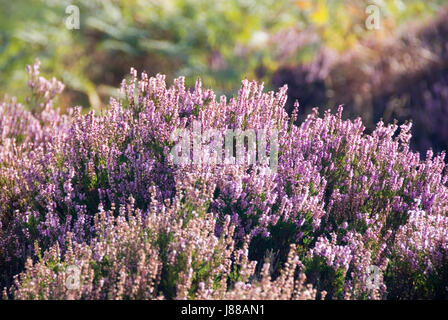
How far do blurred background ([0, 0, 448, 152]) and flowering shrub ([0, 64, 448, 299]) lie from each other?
202cm

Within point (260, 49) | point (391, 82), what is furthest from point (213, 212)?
point (260, 49)

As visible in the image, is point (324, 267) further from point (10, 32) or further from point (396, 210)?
point (10, 32)

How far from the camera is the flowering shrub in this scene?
236 centimetres

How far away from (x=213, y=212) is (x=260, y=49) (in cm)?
430

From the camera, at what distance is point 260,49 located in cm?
673

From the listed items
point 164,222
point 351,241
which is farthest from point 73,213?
point 351,241

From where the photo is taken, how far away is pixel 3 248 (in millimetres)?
2787

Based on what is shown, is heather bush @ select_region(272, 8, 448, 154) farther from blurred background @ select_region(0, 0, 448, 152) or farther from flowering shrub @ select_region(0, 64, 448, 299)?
flowering shrub @ select_region(0, 64, 448, 299)

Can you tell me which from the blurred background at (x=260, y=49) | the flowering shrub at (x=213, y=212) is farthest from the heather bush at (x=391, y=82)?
the flowering shrub at (x=213, y=212)

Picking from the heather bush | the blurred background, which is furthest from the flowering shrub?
the blurred background

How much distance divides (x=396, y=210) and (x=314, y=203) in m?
0.51

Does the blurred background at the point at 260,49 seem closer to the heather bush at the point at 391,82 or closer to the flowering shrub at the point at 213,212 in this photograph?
the heather bush at the point at 391,82

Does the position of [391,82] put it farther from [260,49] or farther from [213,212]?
[213,212]

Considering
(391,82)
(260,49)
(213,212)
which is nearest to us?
(213,212)
